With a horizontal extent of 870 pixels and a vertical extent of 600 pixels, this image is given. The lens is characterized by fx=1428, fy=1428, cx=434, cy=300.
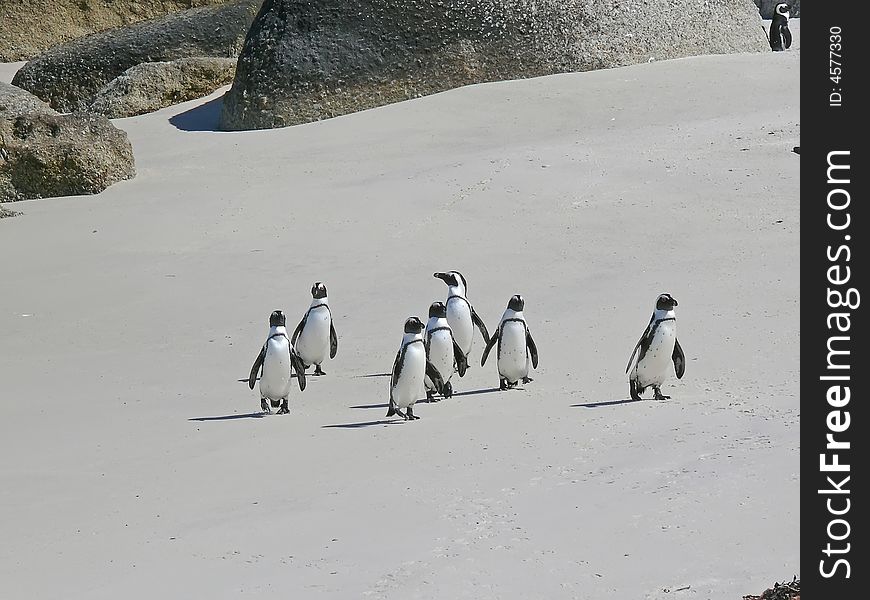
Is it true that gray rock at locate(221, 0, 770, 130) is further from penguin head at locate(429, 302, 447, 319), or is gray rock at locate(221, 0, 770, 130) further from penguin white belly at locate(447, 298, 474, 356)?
penguin head at locate(429, 302, 447, 319)

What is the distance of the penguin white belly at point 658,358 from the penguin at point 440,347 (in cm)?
88

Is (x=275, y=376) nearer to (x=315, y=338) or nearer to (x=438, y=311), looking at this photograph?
(x=315, y=338)

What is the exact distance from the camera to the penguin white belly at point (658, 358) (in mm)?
5516

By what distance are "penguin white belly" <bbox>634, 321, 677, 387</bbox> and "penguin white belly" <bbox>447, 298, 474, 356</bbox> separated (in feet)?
3.63

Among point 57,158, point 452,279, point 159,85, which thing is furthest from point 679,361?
point 159,85

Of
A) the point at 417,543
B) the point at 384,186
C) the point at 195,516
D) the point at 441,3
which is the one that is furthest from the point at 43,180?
the point at 417,543

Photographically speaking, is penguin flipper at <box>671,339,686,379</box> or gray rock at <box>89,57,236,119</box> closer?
penguin flipper at <box>671,339,686,379</box>

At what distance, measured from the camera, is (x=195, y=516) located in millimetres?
4328

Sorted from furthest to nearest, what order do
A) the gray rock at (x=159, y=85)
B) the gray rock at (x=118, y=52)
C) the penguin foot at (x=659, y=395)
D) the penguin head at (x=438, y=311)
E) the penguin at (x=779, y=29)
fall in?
the gray rock at (x=118, y=52)
the penguin at (x=779, y=29)
the gray rock at (x=159, y=85)
the penguin head at (x=438, y=311)
the penguin foot at (x=659, y=395)

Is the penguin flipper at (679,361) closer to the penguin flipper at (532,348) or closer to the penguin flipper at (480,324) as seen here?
the penguin flipper at (532,348)

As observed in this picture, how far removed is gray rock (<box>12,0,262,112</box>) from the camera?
15797 millimetres

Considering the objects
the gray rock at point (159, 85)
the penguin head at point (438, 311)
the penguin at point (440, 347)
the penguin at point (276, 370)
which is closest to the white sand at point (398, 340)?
the penguin at point (276, 370)
